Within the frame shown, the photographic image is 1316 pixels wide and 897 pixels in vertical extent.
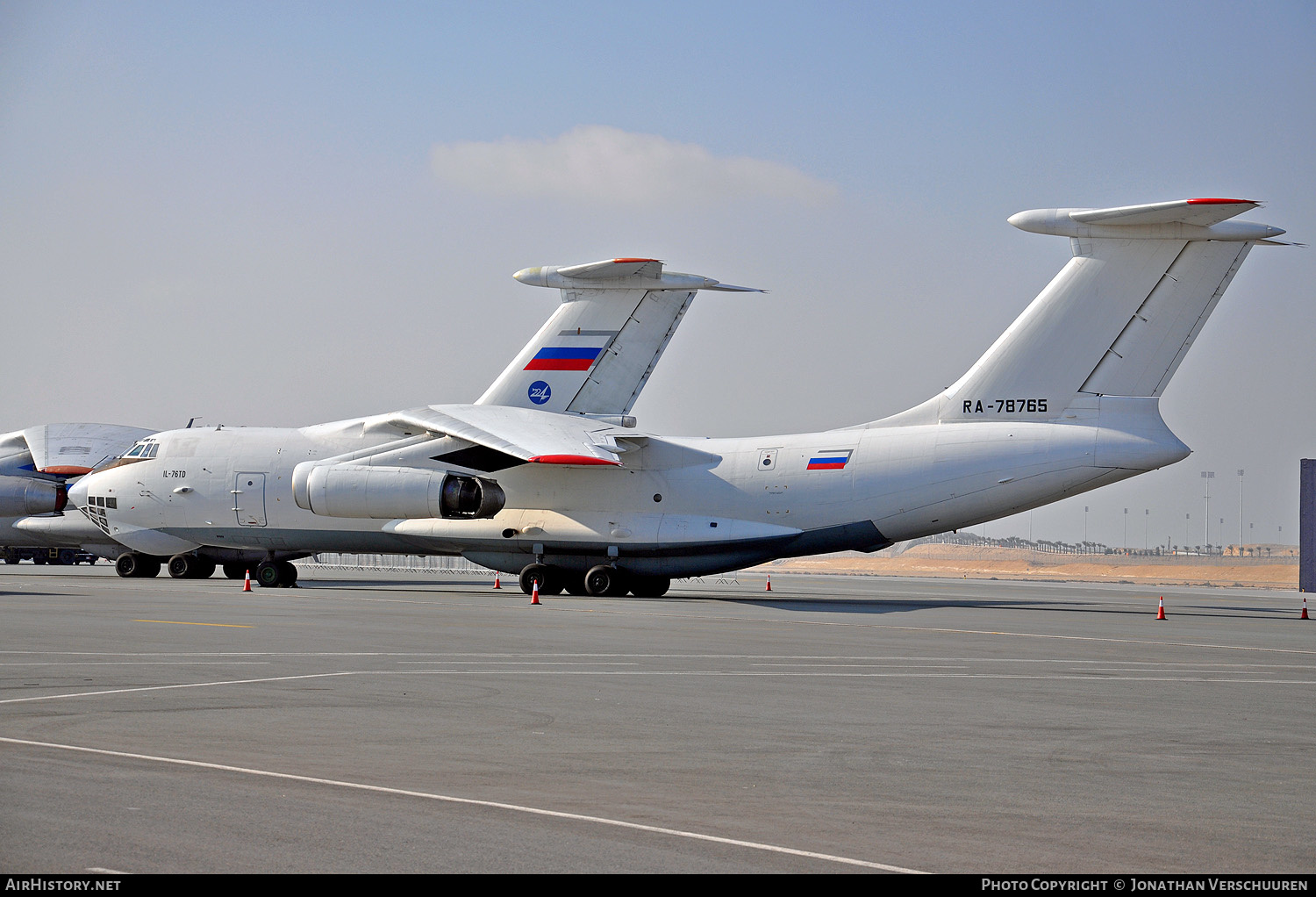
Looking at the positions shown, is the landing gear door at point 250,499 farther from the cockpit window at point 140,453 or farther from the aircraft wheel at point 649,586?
the aircraft wheel at point 649,586

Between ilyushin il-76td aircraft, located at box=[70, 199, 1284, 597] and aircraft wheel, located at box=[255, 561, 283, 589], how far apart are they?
60 millimetres

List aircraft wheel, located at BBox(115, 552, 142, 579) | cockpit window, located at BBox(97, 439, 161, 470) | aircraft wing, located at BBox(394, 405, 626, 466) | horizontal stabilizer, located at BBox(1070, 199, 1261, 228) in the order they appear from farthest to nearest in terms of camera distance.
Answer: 1. aircraft wheel, located at BBox(115, 552, 142, 579)
2. cockpit window, located at BBox(97, 439, 161, 470)
3. aircraft wing, located at BBox(394, 405, 626, 466)
4. horizontal stabilizer, located at BBox(1070, 199, 1261, 228)

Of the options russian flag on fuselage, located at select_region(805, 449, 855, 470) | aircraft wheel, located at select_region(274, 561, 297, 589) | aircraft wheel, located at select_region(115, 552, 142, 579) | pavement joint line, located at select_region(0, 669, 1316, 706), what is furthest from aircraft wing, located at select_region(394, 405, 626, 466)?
aircraft wheel, located at select_region(115, 552, 142, 579)

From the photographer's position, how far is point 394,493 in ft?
86.6

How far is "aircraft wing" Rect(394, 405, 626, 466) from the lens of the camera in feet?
77.7

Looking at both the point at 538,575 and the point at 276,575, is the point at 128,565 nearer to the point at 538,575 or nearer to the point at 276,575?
the point at 276,575

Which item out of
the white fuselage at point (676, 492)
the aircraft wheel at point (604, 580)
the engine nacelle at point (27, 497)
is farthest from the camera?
the engine nacelle at point (27, 497)

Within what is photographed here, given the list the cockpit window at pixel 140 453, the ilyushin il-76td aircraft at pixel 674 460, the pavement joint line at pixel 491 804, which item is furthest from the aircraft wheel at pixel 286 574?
the pavement joint line at pixel 491 804

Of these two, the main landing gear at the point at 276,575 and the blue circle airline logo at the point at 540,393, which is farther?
the blue circle airline logo at the point at 540,393

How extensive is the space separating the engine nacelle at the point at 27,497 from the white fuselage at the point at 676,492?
4.72 meters

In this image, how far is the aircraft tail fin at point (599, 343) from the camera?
29.8 metres

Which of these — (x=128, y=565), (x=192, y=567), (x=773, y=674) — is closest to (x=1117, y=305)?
(x=773, y=674)

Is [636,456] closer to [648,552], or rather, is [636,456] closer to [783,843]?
[648,552]

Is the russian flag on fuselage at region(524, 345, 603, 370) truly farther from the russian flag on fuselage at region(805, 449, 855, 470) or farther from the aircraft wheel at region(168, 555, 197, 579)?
the aircraft wheel at region(168, 555, 197, 579)
